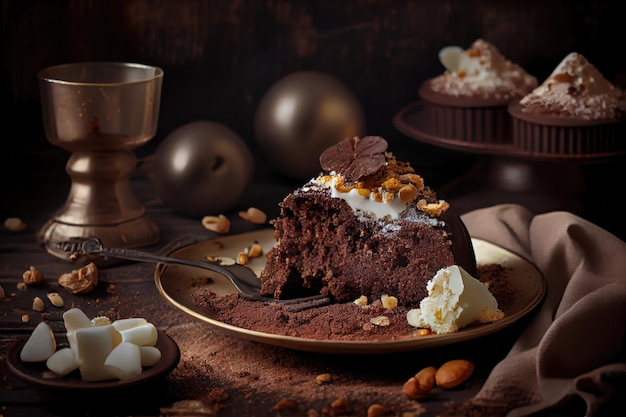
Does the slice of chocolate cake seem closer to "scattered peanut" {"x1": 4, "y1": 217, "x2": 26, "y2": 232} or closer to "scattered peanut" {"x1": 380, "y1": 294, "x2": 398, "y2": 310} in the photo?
"scattered peanut" {"x1": 380, "y1": 294, "x2": 398, "y2": 310}

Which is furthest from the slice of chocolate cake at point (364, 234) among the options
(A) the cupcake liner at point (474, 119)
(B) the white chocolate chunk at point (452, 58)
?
(B) the white chocolate chunk at point (452, 58)

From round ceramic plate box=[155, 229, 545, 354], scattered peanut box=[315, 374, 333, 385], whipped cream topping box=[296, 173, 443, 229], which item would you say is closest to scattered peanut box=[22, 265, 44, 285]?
round ceramic plate box=[155, 229, 545, 354]

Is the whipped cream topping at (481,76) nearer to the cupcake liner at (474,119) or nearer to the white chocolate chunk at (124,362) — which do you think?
the cupcake liner at (474,119)

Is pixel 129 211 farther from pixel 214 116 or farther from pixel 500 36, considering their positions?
pixel 500 36

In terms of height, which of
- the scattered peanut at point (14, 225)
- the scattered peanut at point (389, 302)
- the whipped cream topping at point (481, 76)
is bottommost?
the scattered peanut at point (14, 225)

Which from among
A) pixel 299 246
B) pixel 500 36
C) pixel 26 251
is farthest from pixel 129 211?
pixel 500 36

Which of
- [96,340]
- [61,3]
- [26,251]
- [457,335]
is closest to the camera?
[96,340]

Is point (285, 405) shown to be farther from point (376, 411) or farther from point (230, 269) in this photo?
point (230, 269)
